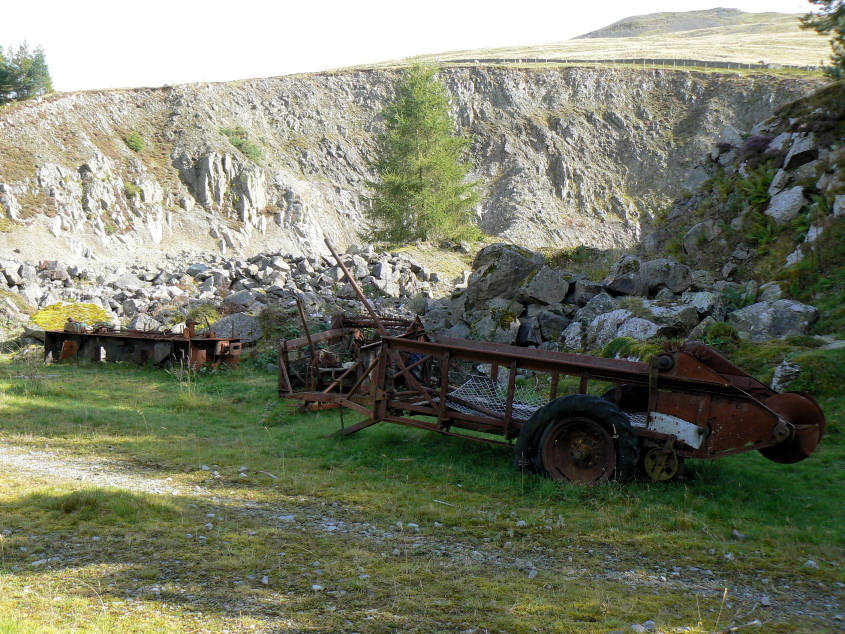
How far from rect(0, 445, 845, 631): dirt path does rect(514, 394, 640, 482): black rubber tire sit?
4.68 feet

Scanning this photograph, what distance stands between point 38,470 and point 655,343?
9829 millimetres

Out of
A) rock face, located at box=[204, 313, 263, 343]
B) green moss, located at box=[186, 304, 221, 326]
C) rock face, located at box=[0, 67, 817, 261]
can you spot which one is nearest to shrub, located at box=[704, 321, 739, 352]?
rock face, located at box=[204, 313, 263, 343]

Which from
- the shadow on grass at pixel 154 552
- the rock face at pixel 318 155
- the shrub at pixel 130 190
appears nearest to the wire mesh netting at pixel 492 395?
→ the shadow on grass at pixel 154 552

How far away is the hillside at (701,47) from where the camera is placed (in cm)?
7362

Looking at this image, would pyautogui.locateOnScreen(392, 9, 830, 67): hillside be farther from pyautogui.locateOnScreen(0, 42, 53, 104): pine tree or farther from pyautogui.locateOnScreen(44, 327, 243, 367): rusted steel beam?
pyautogui.locateOnScreen(0, 42, 53, 104): pine tree

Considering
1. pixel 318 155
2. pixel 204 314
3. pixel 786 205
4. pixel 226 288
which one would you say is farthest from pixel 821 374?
pixel 318 155

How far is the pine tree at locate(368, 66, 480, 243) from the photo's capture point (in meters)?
33.4

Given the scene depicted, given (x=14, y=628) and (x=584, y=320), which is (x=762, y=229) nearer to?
(x=584, y=320)

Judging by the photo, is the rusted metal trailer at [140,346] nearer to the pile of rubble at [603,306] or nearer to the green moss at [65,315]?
the green moss at [65,315]

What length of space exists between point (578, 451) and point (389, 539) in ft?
7.88

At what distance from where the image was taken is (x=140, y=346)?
1563 centimetres

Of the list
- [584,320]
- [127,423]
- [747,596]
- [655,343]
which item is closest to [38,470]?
[127,423]

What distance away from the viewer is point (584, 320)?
14406 millimetres

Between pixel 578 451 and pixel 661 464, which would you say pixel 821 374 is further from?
pixel 578 451
